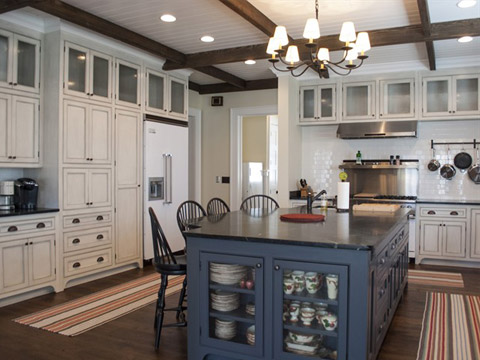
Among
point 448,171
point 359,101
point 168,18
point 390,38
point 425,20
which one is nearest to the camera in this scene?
point 425,20

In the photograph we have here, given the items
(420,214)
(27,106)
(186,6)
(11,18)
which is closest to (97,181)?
(27,106)

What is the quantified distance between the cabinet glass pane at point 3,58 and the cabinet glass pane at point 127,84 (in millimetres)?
1260

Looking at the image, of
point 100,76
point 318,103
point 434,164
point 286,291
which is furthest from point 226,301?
point 434,164

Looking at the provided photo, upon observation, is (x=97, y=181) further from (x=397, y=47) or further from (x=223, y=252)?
(x=397, y=47)

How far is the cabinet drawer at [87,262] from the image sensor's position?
4473 mm

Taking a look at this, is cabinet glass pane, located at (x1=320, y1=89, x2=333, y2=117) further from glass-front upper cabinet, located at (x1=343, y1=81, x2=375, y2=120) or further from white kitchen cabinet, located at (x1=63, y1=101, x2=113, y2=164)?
white kitchen cabinet, located at (x1=63, y1=101, x2=113, y2=164)

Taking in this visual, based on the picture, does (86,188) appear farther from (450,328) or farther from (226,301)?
(450,328)

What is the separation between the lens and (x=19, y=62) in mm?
4219

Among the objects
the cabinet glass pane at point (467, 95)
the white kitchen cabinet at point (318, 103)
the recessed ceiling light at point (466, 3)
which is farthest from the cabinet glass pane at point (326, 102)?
the recessed ceiling light at point (466, 3)

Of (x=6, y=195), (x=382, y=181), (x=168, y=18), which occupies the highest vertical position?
(x=168, y=18)

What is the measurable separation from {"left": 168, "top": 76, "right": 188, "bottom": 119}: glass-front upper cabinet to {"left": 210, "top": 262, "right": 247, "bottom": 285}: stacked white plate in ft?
12.2

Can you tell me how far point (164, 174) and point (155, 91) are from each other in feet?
3.54

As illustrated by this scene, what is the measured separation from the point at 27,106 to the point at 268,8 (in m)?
2.49

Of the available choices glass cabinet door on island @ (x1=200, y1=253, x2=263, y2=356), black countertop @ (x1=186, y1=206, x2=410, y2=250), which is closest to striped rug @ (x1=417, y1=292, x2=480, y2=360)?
black countertop @ (x1=186, y1=206, x2=410, y2=250)
